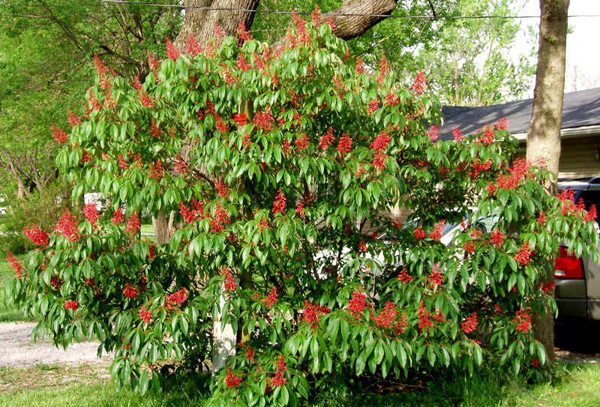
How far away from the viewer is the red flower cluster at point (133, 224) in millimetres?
4034

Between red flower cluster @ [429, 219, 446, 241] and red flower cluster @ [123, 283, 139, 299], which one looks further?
red flower cluster @ [429, 219, 446, 241]

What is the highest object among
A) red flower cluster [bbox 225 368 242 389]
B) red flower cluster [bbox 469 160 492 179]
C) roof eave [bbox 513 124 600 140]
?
roof eave [bbox 513 124 600 140]

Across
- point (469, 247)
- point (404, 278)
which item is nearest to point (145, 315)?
point (404, 278)

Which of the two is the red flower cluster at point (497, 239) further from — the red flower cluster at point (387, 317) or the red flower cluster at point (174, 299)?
the red flower cluster at point (174, 299)

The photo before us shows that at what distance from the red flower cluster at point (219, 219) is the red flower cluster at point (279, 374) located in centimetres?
96

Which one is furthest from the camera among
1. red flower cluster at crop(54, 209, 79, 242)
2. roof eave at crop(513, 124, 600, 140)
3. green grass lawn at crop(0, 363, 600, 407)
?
roof eave at crop(513, 124, 600, 140)

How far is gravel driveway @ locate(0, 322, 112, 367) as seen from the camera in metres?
6.77

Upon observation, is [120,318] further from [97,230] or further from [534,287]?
[534,287]

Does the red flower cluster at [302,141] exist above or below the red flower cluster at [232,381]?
above

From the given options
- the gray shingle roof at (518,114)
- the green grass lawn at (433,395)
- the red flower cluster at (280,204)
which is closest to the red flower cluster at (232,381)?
the green grass lawn at (433,395)

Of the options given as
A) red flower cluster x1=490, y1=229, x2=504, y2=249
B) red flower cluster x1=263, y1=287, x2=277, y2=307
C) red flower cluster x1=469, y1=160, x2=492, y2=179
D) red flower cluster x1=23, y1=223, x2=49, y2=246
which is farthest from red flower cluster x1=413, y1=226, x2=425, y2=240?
red flower cluster x1=23, y1=223, x2=49, y2=246

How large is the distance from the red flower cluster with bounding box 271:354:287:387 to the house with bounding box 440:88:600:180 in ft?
30.3

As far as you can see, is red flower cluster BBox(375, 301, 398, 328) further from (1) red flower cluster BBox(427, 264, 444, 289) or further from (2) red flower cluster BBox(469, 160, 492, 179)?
(2) red flower cluster BBox(469, 160, 492, 179)

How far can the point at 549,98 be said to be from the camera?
212 inches
